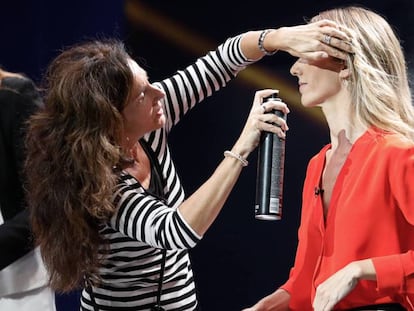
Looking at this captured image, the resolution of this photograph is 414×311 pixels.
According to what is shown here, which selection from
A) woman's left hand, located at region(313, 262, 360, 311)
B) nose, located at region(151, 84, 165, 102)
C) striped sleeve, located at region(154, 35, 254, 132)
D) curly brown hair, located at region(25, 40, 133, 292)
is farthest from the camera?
striped sleeve, located at region(154, 35, 254, 132)

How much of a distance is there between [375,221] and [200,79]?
545 mm

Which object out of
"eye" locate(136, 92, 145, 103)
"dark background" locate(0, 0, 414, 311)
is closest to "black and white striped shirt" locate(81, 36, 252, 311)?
"eye" locate(136, 92, 145, 103)

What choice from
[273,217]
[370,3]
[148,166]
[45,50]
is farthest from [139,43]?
[273,217]

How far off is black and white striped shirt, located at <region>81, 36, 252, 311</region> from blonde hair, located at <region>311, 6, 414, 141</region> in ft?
1.07

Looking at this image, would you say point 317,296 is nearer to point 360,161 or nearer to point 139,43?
point 360,161

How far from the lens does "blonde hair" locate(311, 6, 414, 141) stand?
1195 millimetres

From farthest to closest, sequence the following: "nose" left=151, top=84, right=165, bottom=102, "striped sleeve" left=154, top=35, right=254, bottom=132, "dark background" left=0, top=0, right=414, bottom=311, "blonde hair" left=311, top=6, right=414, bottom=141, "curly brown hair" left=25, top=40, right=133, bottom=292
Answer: "dark background" left=0, top=0, right=414, bottom=311 → "striped sleeve" left=154, top=35, right=254, bottom=132 → "nose" left=151, top=84, right=165, bottom=102 → "curly brown hair" left=25, top=40, right=133, bottom=292 → "blonde hair" left=311, top=6, right=414, bottom=141

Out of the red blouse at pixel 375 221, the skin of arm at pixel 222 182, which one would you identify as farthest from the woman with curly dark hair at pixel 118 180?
the red blouse at pixel 375 221

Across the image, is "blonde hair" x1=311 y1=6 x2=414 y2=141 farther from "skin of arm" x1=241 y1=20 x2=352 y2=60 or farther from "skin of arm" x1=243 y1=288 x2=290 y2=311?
"skin of arm" x1=243 y1=288 x2=290 y2=311

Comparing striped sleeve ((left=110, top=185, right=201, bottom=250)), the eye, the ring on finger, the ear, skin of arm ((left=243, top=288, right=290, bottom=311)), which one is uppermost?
the ring on finger

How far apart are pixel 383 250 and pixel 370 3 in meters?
0.96

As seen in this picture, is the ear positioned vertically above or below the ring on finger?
below

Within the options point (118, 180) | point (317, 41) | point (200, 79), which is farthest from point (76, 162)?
point (317, 41)

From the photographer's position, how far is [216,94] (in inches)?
86.6
